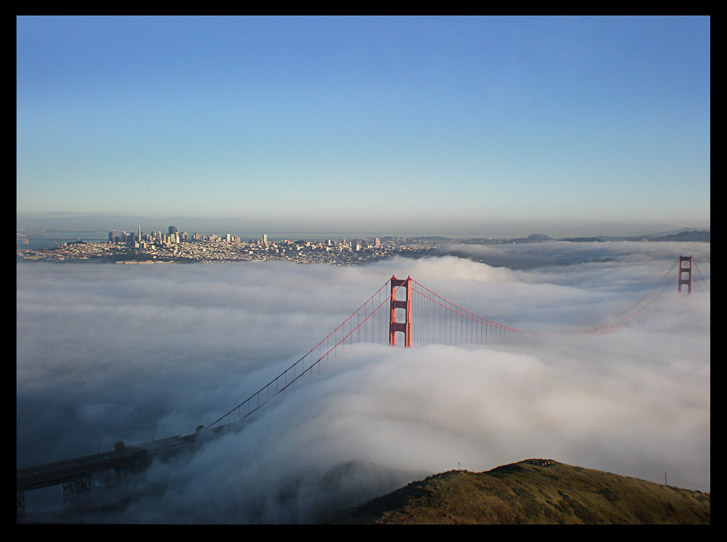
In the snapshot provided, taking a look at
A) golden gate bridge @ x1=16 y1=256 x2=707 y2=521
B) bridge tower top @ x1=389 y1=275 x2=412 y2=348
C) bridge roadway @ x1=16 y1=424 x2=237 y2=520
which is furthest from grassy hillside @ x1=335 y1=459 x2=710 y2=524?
bridge roadway @ x1=16 y1=424 x2=237 y2=520

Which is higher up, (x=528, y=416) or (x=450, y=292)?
(x=450, y=292)

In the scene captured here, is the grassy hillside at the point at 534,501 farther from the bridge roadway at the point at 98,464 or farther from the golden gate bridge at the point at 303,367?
the bridge roadway at the point at 98,464

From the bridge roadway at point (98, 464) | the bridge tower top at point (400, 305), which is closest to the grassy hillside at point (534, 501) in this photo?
the bridge tower top at point (400, 305)

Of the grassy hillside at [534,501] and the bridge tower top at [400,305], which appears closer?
the grassy hillside at [534,501]
